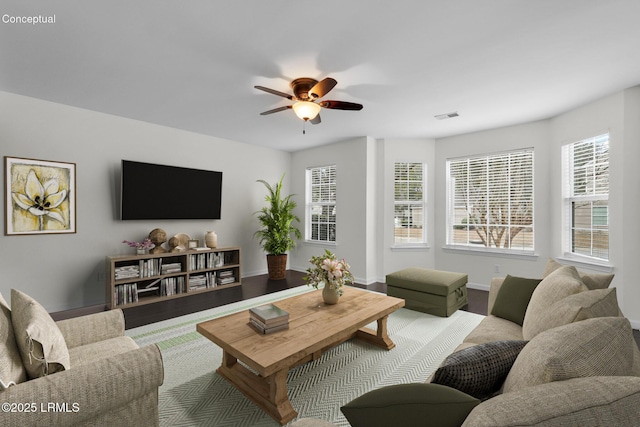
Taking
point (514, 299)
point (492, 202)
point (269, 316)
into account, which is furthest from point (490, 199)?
point (269, 316)

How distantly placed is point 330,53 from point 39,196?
3740 mm

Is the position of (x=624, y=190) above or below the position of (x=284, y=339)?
above

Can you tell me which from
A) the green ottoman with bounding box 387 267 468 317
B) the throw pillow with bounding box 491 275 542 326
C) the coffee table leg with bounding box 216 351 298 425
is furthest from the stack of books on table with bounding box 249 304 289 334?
the green ottoman with bounding box 387 267 468 317

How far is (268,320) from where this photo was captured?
6.46ft

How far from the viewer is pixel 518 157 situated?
4371mm

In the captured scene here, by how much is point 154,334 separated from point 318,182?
3.95 metres

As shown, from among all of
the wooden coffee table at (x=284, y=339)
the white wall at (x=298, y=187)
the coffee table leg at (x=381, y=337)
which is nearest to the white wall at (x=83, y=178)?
the white wall at (x=298, y=187)

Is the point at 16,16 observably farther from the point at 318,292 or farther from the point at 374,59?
the point at 318,292

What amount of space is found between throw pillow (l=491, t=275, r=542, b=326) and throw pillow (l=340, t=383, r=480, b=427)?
1680mm

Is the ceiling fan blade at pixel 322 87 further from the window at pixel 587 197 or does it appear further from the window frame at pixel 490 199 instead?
the window at pixel 587 197

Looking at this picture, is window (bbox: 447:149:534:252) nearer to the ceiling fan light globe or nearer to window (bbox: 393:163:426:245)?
window (bbox: 393:163:426:245)

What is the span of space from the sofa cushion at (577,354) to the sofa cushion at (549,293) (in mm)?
666

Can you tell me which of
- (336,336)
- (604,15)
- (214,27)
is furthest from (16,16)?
(604,15)

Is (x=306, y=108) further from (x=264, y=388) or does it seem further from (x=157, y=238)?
(x=157, y=238)
